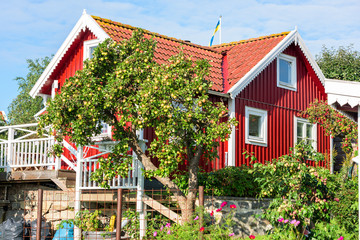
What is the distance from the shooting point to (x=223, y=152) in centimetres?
1645

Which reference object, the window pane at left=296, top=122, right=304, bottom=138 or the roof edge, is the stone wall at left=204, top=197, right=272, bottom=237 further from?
the window pane at left=296, top=122, right=304, bottom=138

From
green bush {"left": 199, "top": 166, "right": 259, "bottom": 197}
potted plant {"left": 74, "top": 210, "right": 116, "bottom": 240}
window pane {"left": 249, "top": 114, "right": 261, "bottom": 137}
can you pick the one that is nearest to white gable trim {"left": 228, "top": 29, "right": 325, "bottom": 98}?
window pane {"left": 249, "top": 114, "right": 261, "bottom": 137}

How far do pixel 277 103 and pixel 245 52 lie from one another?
2298mm

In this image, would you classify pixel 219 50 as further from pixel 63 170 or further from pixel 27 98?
pixel 27 98

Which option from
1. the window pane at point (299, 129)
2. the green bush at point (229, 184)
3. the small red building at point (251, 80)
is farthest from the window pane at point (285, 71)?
the green bush at point (229, 184)

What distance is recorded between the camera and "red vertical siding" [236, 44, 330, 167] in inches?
669

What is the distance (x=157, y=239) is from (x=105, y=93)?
338cm

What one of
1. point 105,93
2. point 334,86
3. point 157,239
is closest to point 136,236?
point 157,239

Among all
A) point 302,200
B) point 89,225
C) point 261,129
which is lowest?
point 89,225

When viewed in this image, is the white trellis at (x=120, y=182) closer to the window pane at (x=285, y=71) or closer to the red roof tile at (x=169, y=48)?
the red roof tile at (x=169, y=48)

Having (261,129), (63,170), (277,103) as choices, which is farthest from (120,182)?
(277,103)

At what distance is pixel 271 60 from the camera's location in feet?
58.5

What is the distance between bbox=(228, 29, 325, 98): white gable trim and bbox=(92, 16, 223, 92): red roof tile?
0.57 meters

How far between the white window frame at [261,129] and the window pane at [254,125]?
0.33 feet
